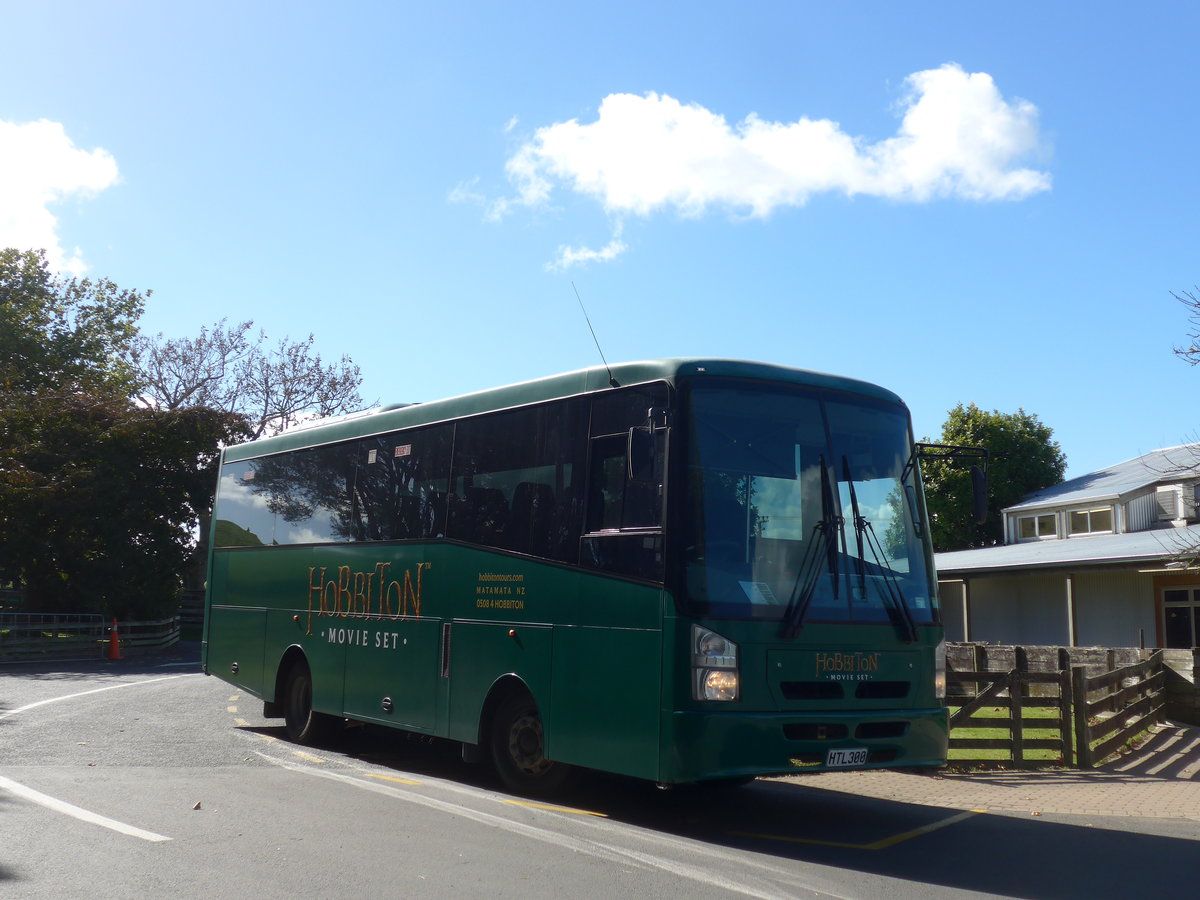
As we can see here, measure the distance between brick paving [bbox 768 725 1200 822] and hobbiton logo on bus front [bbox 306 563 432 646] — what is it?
4.32 m

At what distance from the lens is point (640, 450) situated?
8.33 metres

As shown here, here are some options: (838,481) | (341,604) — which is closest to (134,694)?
→ (341,604)

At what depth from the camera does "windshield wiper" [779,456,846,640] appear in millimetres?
8430

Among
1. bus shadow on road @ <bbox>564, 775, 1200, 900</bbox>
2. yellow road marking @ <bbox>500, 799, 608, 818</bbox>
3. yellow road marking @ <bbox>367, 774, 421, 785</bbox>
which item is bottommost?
bus shadow on road @ <bbox>564, 775, 1200, 900</bbox>

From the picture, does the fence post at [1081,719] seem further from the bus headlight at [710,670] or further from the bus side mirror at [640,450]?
the bus side mirror at [640,450]

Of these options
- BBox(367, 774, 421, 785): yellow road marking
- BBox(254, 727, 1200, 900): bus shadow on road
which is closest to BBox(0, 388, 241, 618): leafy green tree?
BBox(367, 774, 421, 785): yellow road marking

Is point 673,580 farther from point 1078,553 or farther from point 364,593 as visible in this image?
point 1078,553

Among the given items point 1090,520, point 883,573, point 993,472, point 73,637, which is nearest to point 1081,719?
point 883,573

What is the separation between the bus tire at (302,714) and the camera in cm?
1358

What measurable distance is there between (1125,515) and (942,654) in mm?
35366

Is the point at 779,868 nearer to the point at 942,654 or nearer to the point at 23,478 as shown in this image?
the point at 942,654

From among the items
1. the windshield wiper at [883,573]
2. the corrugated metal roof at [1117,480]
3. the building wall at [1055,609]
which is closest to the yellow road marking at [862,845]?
the windshield wiper at [883,573]

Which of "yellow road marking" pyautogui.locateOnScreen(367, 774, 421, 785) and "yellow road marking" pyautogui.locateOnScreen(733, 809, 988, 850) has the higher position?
"yellow road marking" pyautogui.locateOnScreen(367, 774, 421, 785)

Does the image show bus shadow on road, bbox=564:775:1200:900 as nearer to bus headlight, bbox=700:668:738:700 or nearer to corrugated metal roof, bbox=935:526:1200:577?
bus headlight, bbox=700:668:738:700
